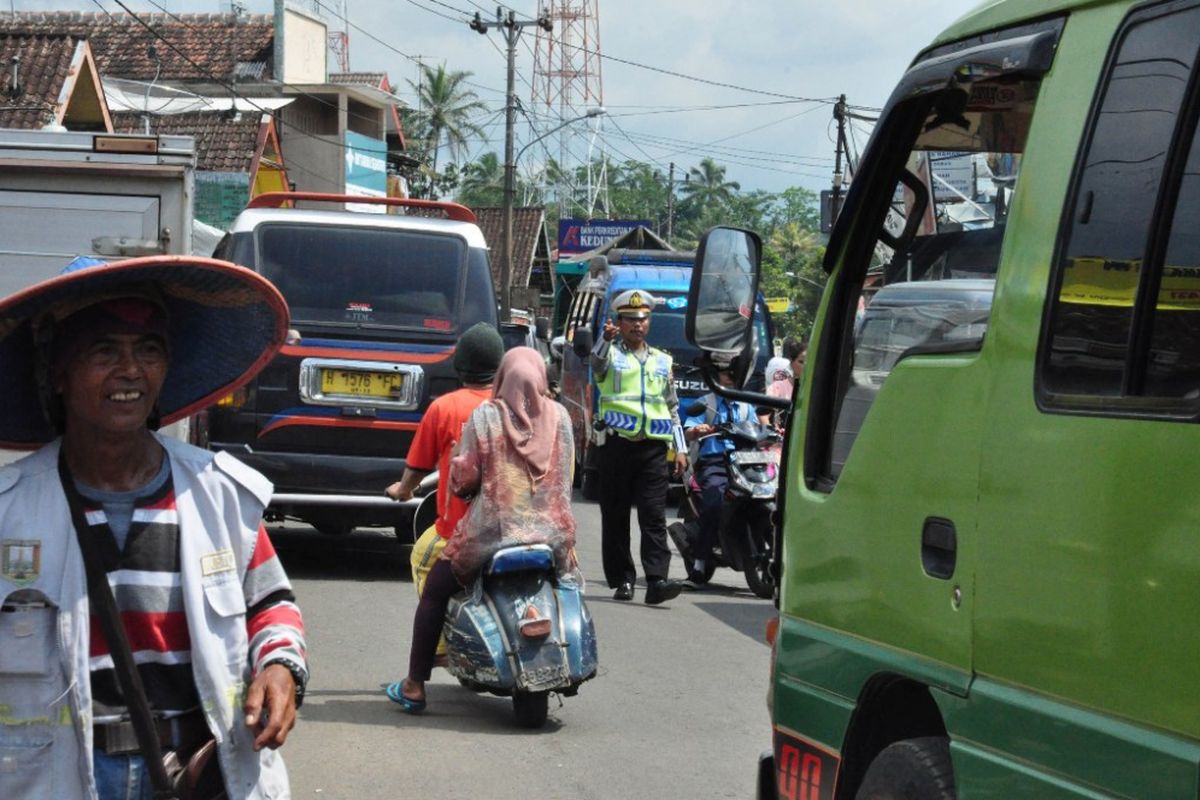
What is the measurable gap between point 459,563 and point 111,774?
14.7 ft

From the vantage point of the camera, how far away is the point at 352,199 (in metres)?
12.9

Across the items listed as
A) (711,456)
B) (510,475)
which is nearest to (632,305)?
(711,456)

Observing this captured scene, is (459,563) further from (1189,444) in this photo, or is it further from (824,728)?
(1189,444)

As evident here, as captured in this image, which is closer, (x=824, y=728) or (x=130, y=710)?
(x=130, y=710)

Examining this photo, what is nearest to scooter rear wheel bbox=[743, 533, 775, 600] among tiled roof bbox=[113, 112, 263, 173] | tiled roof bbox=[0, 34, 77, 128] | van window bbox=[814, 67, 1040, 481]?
van window bbox=[814, 67, 1040, 481]

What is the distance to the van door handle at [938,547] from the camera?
331cm

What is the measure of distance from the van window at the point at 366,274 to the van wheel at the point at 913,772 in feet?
27.7

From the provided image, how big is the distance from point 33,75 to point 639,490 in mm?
17955

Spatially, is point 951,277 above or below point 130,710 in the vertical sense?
above

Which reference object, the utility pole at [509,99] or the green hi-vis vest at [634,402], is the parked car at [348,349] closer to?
the green hi-vis vest at [634,402]

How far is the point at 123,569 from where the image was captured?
3.04m

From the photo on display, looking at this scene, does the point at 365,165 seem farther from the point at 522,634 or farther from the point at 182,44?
the point at 522,634

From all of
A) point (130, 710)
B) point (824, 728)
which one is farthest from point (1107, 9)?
point (130, 710)

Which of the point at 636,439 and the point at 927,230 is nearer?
the point at 927,230
